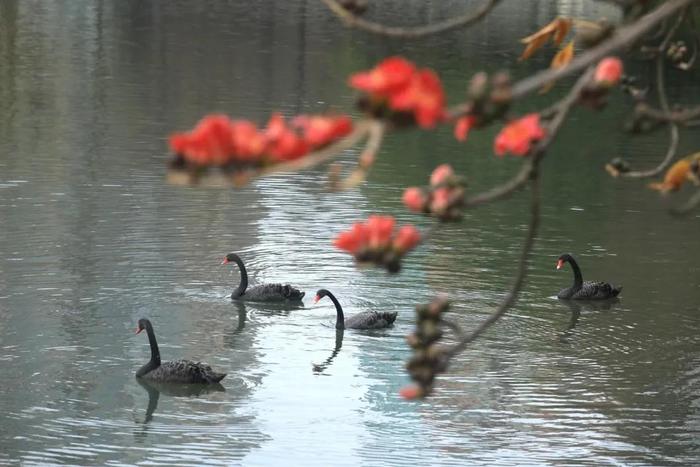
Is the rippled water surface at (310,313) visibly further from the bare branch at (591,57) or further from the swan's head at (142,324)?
the bare branch at (591,57)

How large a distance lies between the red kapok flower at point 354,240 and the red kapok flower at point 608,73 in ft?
1.78

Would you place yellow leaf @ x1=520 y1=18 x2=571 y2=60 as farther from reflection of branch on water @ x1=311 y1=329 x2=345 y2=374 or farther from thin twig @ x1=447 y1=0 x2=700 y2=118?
reflection of branch on water @ x1=311 y1=329 x2=345 y2=374

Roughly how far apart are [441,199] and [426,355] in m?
0.33

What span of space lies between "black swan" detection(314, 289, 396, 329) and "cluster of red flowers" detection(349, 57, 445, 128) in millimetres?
13030

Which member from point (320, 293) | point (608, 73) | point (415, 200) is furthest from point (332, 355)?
point (608, 73)

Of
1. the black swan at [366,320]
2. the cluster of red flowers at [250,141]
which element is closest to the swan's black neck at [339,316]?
the black swan at [366,320]

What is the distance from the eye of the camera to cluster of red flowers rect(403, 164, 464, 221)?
10.4 feet

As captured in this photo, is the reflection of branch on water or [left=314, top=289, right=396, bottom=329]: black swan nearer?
the reflection of branch on water

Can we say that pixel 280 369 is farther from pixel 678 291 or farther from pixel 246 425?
pixel 678 291

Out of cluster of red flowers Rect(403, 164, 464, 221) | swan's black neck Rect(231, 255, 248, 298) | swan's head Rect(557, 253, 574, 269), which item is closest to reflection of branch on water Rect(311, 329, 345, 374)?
swan's black neck Rect(231, 255, 248, 298)

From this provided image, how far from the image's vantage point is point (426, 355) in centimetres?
315

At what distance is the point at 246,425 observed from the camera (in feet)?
41.9

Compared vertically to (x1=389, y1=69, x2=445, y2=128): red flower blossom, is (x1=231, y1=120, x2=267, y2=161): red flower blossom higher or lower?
lower

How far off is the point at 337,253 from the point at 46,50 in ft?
82.3
